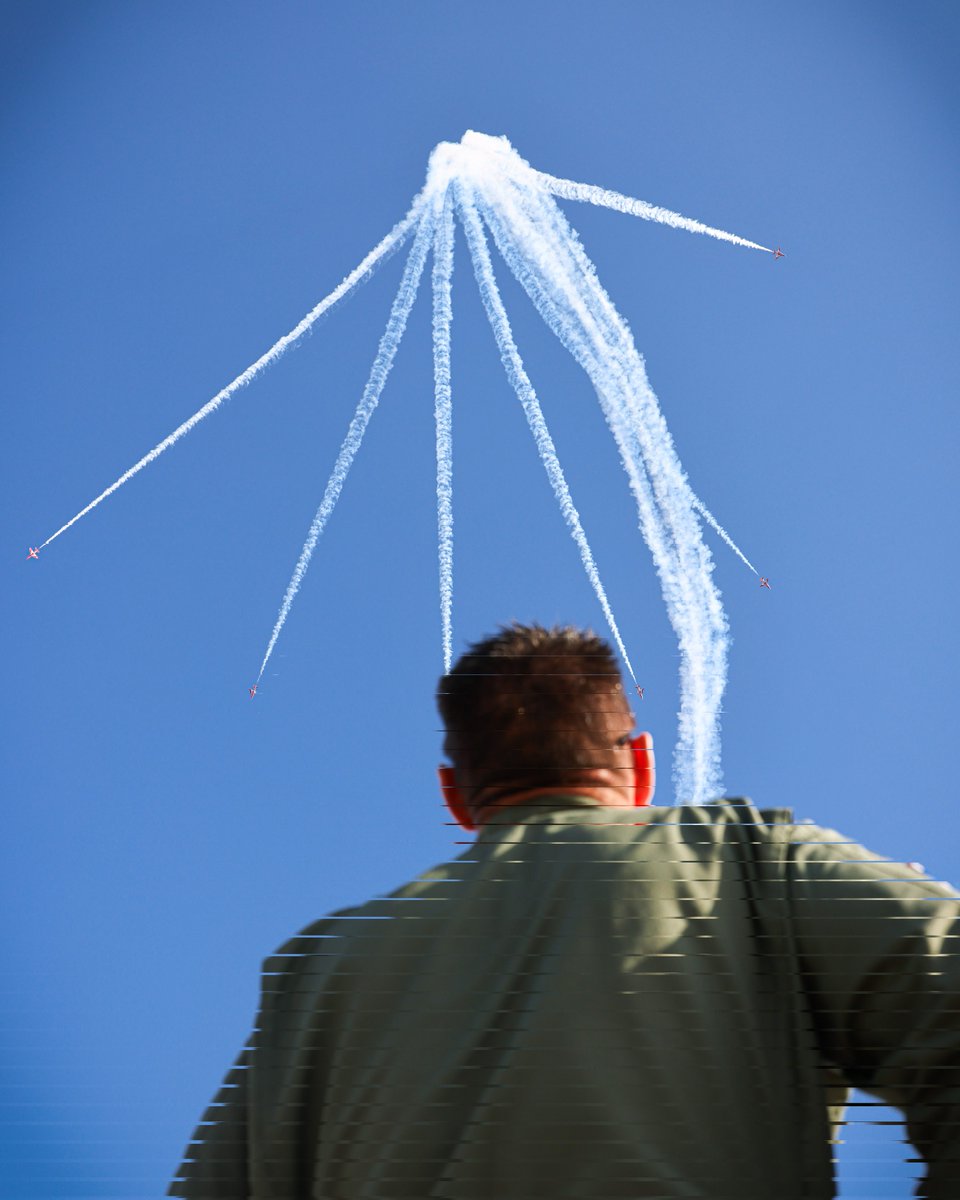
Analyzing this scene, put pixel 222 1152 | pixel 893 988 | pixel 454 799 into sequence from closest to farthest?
pixel 893 988 → pixel 222 1152 → pixel 454 799

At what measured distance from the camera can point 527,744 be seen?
1.07m

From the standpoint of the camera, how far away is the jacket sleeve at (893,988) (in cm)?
85

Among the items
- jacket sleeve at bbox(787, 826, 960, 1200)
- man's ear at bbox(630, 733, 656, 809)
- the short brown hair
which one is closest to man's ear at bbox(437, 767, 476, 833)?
the short brown hair

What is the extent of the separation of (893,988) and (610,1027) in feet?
0.80

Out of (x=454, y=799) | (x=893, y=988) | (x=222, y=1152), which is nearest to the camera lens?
(x=893, y=988)

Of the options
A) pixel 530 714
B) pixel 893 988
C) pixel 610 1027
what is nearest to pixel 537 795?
pixel 530 714

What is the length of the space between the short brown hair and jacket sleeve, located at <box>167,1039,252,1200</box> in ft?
1.23

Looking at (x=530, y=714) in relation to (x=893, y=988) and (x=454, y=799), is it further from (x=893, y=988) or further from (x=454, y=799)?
(x=893, y=988)

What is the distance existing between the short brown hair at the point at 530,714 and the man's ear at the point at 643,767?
6 cm

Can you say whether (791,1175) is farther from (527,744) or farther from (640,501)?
(640,501)

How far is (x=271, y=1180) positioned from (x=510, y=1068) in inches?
11.0

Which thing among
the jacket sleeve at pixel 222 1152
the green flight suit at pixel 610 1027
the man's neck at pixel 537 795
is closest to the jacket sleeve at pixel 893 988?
the green flight suit at pixel 610 1027

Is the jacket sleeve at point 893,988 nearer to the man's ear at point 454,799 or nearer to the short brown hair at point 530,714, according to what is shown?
the short brown hair at point 530,714

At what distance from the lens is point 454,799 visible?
116 cm
